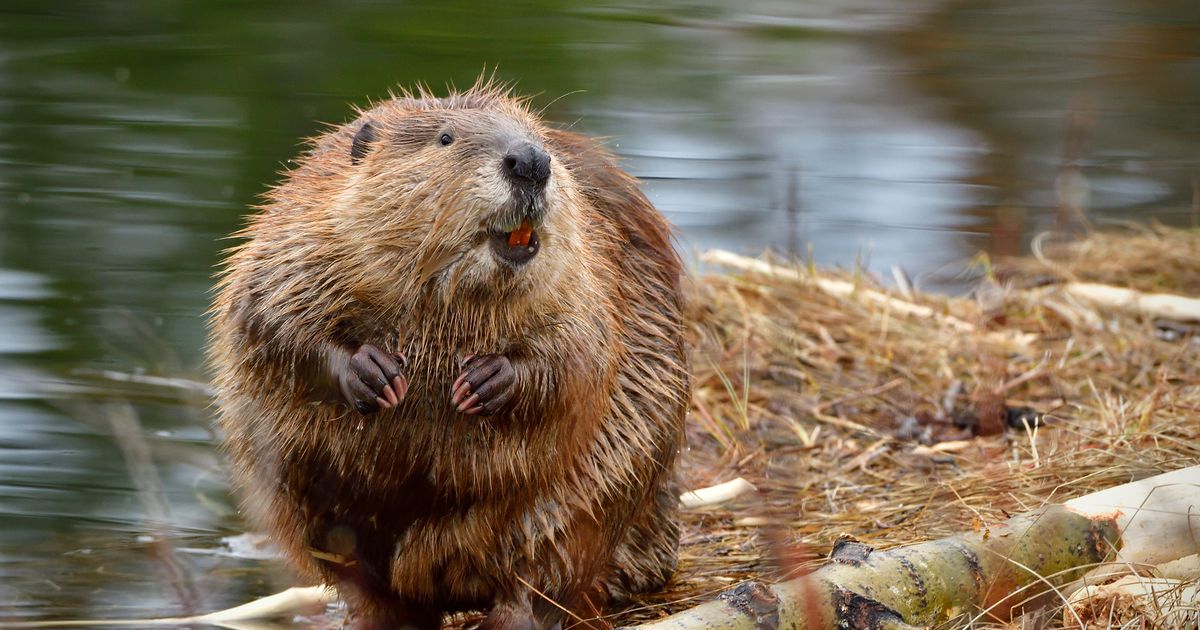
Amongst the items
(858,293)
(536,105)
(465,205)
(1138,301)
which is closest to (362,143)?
(465,205)

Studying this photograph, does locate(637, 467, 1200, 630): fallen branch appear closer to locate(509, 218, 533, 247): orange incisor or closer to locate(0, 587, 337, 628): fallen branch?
locate(509, 218, 533, 247): orange incisor

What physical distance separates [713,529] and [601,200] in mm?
981

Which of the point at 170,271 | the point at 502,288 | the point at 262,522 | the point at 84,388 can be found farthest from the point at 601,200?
the point at 170,271

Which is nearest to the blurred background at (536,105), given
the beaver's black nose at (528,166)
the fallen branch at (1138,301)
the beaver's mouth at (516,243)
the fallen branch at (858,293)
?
the fallen branch at (858,293)

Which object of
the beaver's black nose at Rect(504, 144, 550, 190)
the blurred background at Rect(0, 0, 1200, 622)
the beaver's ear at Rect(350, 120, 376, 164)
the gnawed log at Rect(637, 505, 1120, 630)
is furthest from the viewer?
the blurred background at Rect(0, 0, 1200, 622)

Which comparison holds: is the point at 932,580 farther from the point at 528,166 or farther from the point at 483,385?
the point at 528,166

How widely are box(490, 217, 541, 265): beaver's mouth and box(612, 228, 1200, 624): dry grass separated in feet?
1.88

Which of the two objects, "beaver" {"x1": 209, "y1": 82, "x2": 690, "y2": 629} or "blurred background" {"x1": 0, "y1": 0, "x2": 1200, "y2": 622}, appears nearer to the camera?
"beaver" {"x1": 209, "y1": 82, "x2": 690, "y2": 629}

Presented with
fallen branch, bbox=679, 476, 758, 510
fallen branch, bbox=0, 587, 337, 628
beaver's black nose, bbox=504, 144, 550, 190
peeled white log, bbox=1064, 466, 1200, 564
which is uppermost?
beaver's black nose, bbox=504, 144, 550, 190

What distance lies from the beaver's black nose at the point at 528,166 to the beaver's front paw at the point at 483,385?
0.34 meters

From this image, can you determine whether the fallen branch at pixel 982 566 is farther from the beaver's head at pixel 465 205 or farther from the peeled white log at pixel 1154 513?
the beaver's head at pixel 465 205

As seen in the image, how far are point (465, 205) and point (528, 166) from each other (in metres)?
0.14

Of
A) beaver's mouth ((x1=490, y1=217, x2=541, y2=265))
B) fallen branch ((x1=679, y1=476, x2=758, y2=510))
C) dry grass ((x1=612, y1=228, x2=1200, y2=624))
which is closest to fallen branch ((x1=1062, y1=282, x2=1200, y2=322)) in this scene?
dry grass ((x1=612, y1=228, x2=1200, y2=624))

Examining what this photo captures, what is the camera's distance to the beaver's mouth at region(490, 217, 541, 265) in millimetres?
2355
